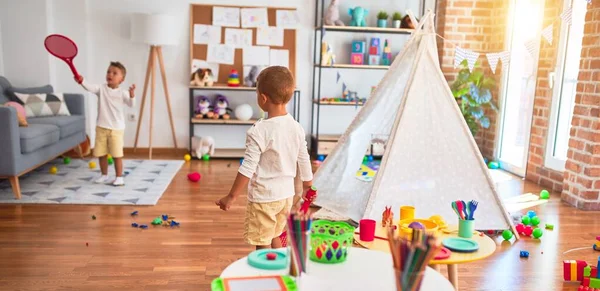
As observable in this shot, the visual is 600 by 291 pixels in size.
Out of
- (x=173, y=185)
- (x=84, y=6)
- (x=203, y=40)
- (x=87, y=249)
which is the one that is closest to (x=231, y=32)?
(x=203, y=40)

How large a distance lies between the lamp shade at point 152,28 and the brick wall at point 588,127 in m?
3.67

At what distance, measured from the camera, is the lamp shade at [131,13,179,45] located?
5246 mm

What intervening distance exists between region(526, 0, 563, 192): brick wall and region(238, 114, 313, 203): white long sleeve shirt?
3.19m

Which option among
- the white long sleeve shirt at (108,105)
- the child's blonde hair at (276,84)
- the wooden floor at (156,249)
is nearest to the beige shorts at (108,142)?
the white long sleeve shirt at (108,105)

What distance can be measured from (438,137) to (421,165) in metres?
0.20

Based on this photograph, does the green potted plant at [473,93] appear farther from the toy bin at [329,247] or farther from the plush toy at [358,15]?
the toy bin at [329,247]

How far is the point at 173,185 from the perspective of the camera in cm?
444

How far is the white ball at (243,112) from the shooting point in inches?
221

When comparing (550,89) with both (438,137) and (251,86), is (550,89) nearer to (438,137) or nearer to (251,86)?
(438,137)

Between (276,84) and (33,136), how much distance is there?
8.89 ft

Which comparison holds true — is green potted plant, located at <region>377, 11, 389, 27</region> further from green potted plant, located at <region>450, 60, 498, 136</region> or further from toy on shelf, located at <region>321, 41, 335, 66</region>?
green potted plant, located at <region>450, 60, 498, 136</region>

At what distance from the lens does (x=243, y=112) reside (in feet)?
18.5

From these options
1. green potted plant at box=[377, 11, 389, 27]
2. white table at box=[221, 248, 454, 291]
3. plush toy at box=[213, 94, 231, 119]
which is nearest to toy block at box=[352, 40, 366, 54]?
green potted plant at box=[377, 11, 389, 27]

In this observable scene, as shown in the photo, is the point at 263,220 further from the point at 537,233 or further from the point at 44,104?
the point at 44,104
